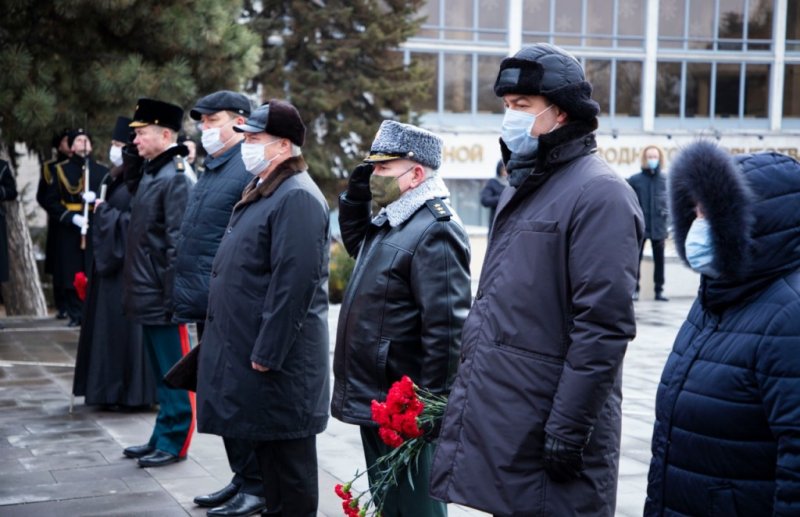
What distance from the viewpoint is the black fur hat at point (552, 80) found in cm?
337

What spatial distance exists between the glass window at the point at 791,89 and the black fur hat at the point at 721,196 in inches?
1525

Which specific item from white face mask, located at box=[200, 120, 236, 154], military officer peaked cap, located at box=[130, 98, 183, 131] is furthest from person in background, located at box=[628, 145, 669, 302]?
white face mask, located at box=[200, 120, 236, 154]

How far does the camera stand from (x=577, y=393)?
10.1 ft

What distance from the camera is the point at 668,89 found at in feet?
124

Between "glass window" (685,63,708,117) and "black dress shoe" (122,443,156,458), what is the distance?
111 feet

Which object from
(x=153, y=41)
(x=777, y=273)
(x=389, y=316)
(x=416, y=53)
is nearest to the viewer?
(x=777, y=273)

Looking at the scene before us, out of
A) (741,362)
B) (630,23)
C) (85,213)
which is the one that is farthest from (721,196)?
(630,23)

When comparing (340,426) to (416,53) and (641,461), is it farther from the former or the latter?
(416,53)

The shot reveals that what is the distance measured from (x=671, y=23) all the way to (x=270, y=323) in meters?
35.7

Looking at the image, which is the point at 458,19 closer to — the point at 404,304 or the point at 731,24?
the point at 731,24

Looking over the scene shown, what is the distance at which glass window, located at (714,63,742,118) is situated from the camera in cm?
3847

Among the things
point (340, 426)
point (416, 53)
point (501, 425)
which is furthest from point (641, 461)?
point (416, 53)

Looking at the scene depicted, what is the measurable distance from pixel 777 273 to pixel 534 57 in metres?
1.01

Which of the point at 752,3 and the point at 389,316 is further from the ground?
the point at 752,3
